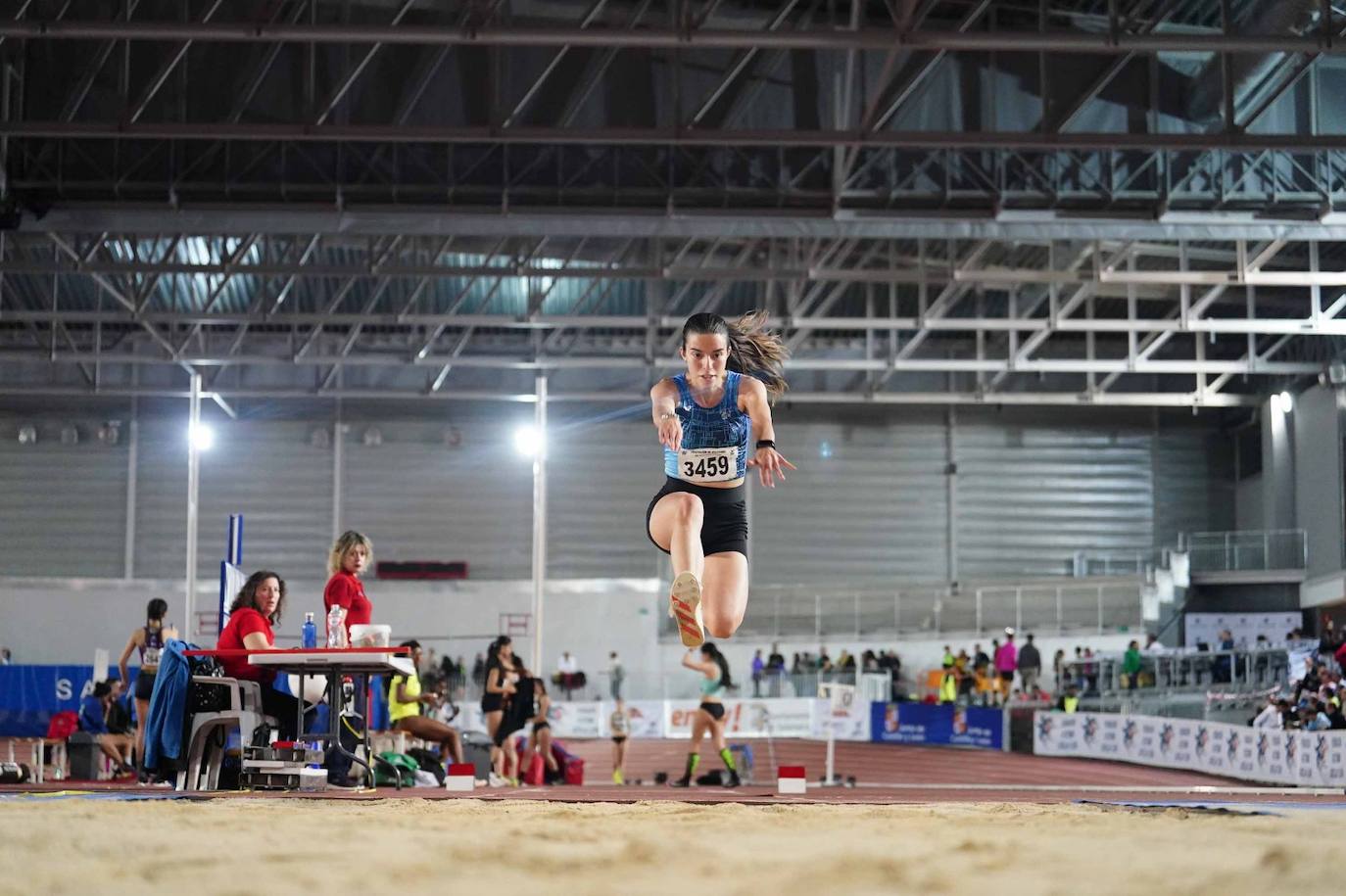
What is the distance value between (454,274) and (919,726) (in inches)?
501

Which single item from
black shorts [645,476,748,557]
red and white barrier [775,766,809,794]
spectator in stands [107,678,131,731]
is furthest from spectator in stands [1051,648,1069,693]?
black shorts [645,476,748,557]

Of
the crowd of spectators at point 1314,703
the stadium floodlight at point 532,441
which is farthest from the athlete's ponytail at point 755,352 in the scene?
the stadium floodlight at point 532,441

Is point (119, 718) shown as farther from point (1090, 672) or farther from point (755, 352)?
point (1090, 672)

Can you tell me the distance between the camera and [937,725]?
2938 centimetres

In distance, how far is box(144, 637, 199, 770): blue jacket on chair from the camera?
8500 millimetres

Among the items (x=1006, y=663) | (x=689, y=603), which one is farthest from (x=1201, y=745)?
(x=689, y=603)

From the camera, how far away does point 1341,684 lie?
1977 cm

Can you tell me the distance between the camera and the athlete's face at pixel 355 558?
996cm

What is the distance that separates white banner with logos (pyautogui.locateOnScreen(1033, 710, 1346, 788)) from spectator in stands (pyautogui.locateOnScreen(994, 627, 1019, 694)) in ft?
9.17

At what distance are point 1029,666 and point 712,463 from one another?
77.6 ft

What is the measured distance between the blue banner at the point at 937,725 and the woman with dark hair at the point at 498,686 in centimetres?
1565

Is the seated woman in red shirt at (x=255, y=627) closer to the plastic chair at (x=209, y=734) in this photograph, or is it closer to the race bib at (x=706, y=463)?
the plastic chair at (x=209, y=734)

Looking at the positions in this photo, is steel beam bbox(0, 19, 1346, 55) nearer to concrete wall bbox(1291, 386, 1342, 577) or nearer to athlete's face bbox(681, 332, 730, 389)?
athlete's face bbox(681, 332, 730, 389)

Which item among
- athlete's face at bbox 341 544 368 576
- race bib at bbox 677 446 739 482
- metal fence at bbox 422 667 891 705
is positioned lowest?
metal fence at bbox 422 667 891 705
